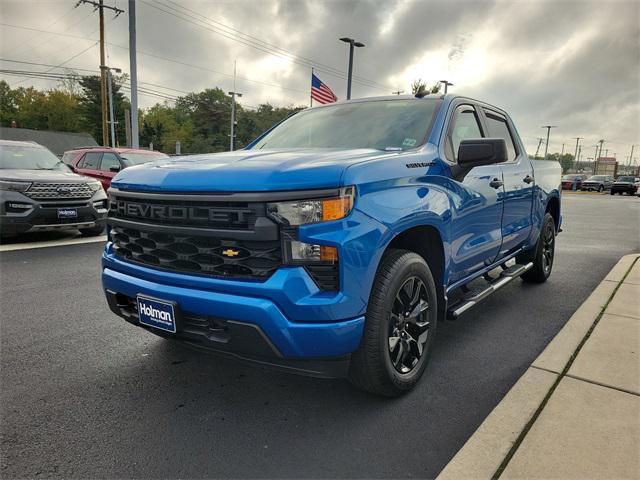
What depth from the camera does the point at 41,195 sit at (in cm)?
710

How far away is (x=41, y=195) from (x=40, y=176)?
382mm

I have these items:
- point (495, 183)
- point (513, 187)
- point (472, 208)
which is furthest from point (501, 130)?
point (472, 208)

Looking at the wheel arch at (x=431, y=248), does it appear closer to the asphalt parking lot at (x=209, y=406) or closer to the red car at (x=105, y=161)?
the asphalt parking lot at (x=209, y=406)

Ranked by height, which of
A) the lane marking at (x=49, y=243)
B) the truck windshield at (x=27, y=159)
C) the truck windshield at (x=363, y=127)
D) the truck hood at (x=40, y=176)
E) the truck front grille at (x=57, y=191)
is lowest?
the lane marking at (x=49, y=243)

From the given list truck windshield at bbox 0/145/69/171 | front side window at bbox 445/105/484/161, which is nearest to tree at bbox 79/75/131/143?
truck windshield at bbox 0/145/69/171

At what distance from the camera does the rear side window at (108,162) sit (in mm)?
11141

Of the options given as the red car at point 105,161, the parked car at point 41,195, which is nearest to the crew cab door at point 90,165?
the red car at point 105,161

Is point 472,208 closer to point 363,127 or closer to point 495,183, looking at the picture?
point 495,183

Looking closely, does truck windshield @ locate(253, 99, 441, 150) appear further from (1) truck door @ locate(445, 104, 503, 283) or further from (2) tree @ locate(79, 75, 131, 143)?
(2) tree @ locate(79, 75, 131, 143)

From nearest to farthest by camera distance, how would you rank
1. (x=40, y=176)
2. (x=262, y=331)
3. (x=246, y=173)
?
(x=262, y=331), (x=246, y=173), (x=40, y=176)

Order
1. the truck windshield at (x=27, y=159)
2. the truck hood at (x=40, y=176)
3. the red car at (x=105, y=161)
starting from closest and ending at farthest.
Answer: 1. the truck hood at (x=40, y=176)
2. the truck windshield at (x=27, y=159)
3. the red car at (x=105, y=161)

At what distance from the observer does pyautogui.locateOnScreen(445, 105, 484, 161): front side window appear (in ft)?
10.5

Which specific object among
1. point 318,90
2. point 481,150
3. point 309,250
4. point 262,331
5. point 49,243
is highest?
point 318,90

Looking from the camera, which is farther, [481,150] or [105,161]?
[105,161]
